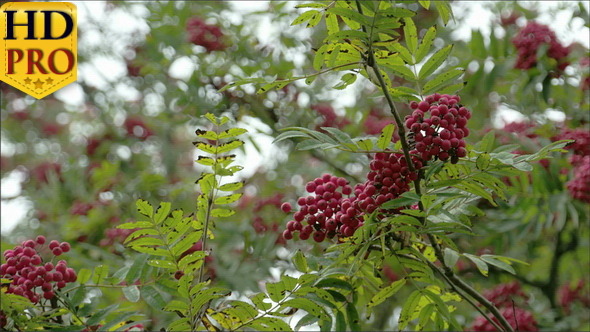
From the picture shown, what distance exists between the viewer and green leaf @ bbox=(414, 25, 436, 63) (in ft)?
4.98

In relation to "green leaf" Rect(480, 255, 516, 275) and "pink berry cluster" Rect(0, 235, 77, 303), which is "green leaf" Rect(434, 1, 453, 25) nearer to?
"green leaf" Rect(480, 255, 516, 275)

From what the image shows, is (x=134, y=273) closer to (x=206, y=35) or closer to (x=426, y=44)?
(x=426, y=44)

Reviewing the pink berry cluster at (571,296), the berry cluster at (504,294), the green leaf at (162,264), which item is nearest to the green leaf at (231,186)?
the green leaf at (162,264)

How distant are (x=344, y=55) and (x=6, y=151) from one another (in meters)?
5.32

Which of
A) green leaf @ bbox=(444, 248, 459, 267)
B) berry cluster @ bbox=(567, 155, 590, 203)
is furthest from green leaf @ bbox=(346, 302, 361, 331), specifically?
berry cluster @ bbox=(567, 155, 590, 203)

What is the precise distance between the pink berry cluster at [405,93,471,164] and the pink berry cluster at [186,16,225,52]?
2627 mm

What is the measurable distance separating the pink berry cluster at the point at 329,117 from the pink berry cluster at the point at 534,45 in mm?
1113

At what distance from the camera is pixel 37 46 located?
3.15m

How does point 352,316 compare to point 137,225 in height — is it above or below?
below

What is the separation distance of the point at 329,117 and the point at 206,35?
859mm

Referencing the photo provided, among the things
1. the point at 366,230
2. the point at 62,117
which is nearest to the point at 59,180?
the point at 62,117

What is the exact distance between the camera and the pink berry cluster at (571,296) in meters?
3.78

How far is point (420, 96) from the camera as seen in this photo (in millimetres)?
1583

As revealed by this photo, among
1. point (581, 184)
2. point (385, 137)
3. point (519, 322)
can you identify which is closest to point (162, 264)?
point (385, 137)
